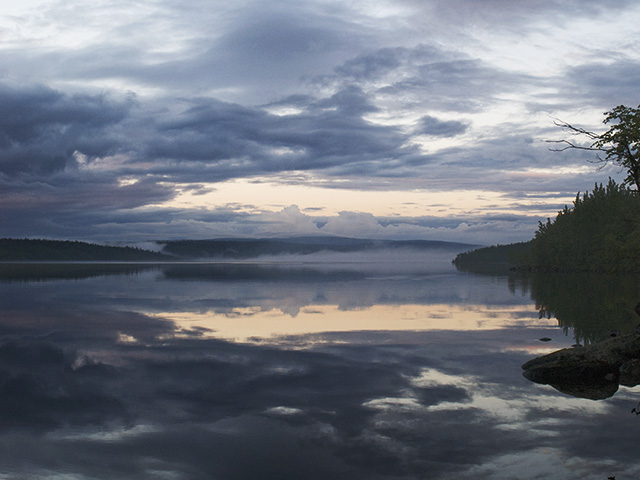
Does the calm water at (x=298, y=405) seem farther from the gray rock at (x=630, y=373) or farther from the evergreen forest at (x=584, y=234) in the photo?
the evergreen forest at (x=584, y=234)

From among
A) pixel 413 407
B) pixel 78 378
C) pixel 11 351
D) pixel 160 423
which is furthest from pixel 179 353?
pixel 413 407

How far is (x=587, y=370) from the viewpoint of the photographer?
20.6m

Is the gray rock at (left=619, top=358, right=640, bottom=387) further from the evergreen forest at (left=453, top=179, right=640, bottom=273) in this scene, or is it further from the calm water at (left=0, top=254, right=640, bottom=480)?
the evergreen forest at (left=453, top=179, right=640, bottom=273)

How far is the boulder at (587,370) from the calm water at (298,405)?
73cm

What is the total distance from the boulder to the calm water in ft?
2.41

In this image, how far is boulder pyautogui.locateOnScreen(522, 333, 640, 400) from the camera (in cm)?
2003

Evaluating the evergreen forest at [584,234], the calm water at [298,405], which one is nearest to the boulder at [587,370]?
the calm water at [298,405]

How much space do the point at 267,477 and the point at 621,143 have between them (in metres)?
22.8

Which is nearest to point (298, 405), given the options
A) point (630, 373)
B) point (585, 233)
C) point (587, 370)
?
point (587, 370)


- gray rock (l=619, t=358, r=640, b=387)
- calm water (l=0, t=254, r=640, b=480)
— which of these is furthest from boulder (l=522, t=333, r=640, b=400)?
calm water (l=0, t=254, r=640, b=480)

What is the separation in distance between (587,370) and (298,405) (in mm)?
10647

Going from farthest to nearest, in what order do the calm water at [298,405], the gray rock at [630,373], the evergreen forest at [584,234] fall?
the evergreen forest at [584,234]
the gray rock at [630,373]
the calm water at [298,405]

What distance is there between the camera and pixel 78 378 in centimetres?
2097

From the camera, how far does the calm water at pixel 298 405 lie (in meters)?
12.9
